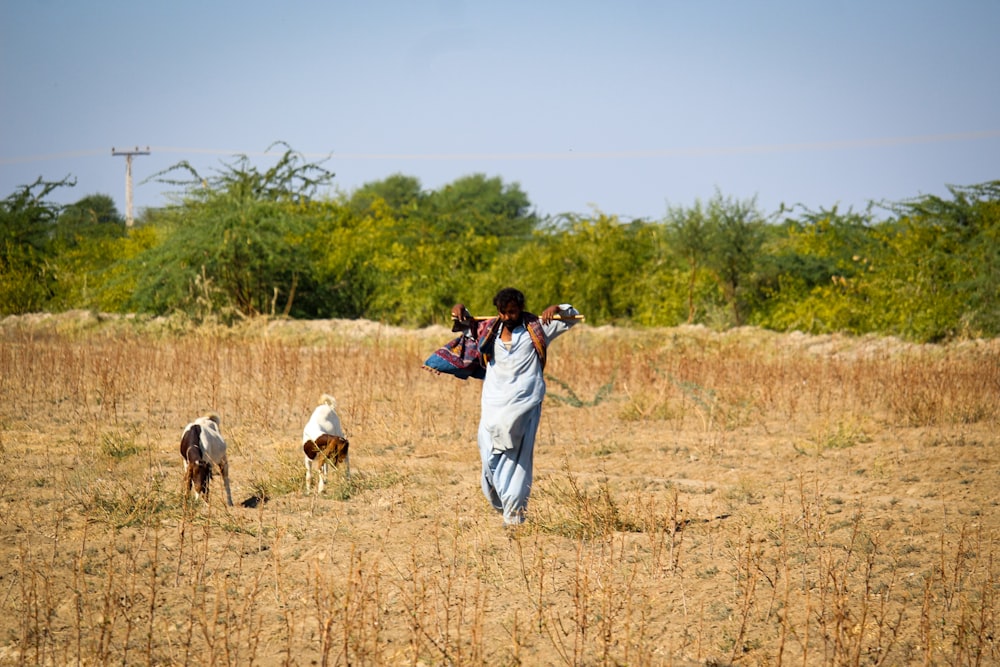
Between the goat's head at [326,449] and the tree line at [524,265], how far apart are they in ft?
37.0

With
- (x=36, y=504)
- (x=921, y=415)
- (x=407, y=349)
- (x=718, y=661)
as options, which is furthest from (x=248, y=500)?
(x=407, y=349)

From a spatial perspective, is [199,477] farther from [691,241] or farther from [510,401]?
[691,241]

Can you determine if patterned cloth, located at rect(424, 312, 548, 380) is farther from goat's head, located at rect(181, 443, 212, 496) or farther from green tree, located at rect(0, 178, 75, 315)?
green tree, located at rect(0, 178, 75, 315)

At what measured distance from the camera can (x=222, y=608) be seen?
4.68 metres

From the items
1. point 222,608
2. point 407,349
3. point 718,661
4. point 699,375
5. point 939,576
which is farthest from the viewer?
point 407,349

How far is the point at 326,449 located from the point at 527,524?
5.75 feet

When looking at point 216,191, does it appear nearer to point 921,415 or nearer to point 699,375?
point 699,375

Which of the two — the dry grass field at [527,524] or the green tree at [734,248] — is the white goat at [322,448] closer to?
the dry grass field at [527,524]

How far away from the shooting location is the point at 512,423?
599 centimetres

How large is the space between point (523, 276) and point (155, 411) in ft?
48.5

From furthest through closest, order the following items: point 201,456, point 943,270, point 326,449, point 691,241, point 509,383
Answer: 1. point 691,241
2. point 943,270
3. point 326,449
4. point 201,456
5. point 509,383

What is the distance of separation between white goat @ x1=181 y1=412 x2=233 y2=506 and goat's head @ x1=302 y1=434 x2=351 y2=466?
1.97ft

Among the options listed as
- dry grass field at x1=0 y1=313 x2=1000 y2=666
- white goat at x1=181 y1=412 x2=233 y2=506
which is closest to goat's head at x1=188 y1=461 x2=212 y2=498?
white goat at x1=181 y1=412 x2=233 y2=506

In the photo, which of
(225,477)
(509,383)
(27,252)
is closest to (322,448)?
(225,477)
